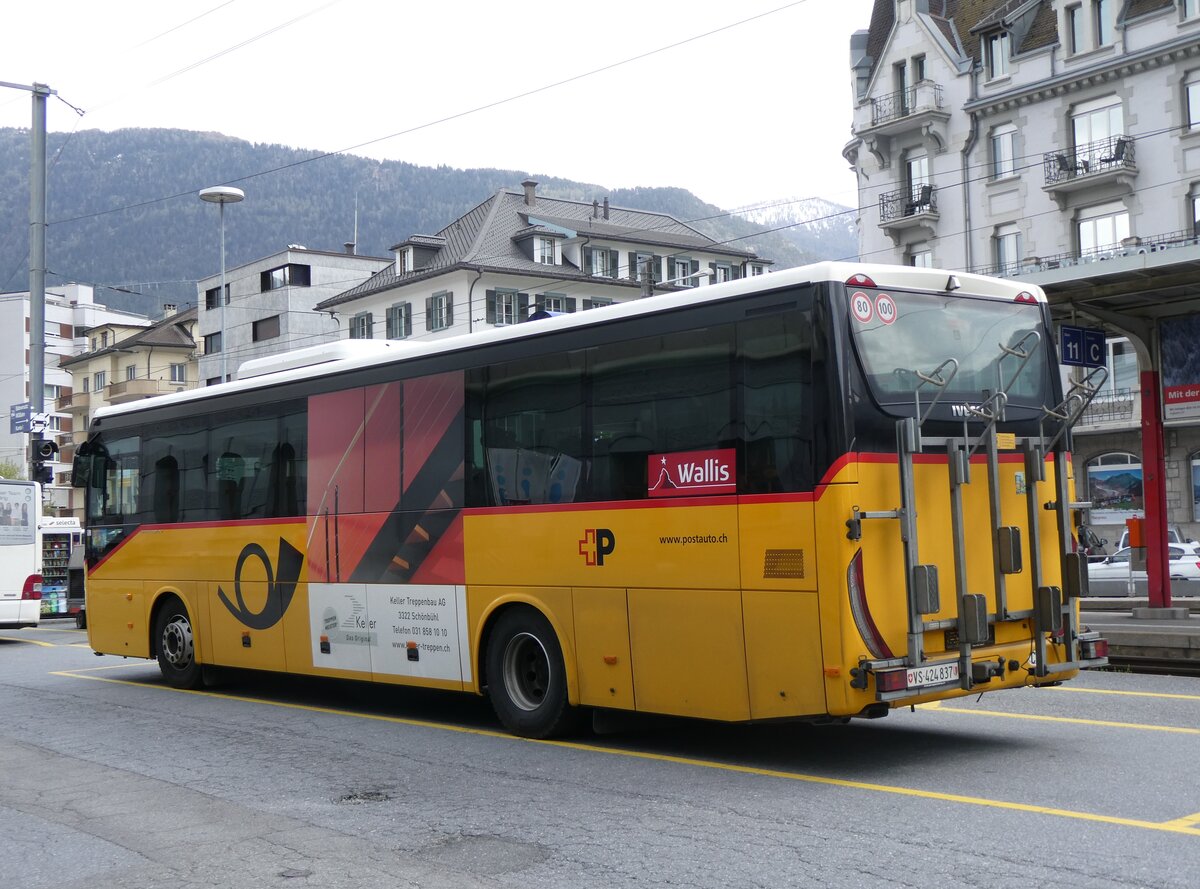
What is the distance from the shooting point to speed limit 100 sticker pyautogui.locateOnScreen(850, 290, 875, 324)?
29.5 feet

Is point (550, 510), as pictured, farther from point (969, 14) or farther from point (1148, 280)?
point (969, 14)

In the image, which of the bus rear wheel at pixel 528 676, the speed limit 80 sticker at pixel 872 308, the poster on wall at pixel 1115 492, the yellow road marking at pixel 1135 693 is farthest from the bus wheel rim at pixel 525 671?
the poster on wall at pixel 1115 492

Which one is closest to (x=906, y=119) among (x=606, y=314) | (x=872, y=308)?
(x=606, y=314)

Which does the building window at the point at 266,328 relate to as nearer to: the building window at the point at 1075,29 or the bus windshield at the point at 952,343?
the building window at the point at 1075,29

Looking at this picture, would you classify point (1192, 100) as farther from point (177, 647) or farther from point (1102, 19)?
point (177, 647)

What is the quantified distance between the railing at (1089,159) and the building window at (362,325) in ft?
125

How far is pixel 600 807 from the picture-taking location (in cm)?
813

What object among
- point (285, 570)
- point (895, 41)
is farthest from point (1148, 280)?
point (895, 41)

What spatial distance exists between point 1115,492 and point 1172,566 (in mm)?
12907

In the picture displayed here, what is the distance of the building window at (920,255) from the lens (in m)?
47.9

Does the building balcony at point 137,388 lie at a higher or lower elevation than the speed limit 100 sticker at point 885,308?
higher

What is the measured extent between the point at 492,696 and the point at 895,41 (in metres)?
43.0

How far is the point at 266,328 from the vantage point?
3179 inches

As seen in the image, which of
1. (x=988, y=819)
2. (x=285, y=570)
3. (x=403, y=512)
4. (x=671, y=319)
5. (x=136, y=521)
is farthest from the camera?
(x=136, y=521)
